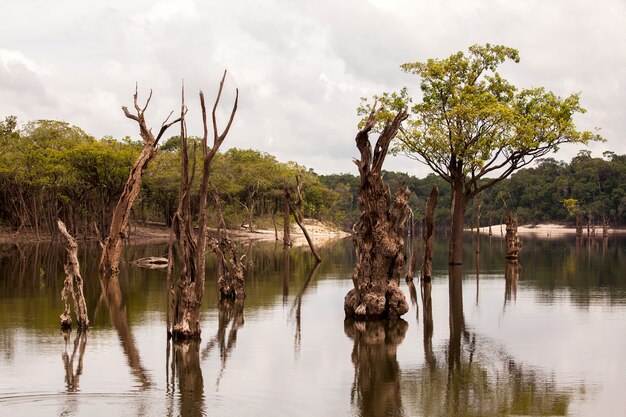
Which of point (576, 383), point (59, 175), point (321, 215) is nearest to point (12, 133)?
point (59, 175)

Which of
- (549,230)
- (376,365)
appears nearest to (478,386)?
(376,365)

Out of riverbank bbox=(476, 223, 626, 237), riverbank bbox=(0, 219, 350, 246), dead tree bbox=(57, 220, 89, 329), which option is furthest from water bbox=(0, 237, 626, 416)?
Result: riverbank bbox=(476, 223, 626, 237)

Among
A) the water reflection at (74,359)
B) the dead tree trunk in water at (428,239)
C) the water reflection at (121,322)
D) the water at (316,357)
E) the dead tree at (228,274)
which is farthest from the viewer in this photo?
the dead tree trunk in water at (428,239)

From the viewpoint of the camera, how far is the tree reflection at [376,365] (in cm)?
1388

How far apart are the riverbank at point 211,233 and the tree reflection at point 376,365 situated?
159ft

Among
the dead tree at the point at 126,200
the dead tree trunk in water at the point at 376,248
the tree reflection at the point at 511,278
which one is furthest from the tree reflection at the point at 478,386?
the dead tree at the point at 126,200

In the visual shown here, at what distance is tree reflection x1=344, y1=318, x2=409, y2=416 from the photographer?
13.9 meters

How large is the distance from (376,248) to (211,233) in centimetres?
5795

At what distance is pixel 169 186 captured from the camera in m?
75.7

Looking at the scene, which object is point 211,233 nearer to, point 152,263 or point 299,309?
point 152,263

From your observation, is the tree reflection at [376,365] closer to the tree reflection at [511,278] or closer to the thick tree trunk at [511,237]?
the tree reflection at [511,278]

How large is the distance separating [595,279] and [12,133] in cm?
5848

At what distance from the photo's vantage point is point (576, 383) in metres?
15.5

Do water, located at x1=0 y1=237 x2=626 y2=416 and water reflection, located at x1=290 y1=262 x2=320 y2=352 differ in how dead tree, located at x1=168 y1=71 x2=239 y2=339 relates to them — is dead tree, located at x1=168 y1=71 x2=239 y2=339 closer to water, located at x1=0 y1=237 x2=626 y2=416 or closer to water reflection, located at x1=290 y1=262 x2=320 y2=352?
water, located at x1=0 y1=237 x2=626 y2=416
